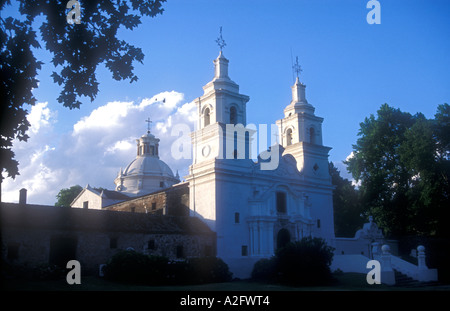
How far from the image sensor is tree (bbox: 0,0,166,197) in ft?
34.8

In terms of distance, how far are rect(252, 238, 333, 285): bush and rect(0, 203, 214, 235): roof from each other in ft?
21.6

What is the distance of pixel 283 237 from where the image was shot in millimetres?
32750

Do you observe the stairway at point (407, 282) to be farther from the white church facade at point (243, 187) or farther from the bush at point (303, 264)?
the white church facade at point (243, 187)

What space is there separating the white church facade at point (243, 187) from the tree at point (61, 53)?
18.9 metres

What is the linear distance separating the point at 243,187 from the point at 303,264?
31.0 feet

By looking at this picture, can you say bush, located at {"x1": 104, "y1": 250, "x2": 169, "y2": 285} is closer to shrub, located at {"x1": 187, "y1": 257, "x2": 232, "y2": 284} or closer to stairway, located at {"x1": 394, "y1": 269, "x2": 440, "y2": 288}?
shrub, located at {"x1": 187, "y1": 257, "x2": 232, "y2": 284}

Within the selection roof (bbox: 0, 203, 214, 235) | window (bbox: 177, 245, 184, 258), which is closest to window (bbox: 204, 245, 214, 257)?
roof (bbox: 0, 203, 214, 235)

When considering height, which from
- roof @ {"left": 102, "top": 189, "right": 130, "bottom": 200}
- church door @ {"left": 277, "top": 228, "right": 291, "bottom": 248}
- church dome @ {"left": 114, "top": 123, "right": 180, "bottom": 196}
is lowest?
church door @ {"left": 277, "top": 228, "right": 291, "bottom": 248}

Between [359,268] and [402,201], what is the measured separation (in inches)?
423

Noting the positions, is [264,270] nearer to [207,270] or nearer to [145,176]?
[207,270]

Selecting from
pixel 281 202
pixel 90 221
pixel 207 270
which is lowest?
pixel 207 270

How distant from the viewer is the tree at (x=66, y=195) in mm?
57062

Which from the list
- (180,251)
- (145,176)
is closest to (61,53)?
(180,251)
